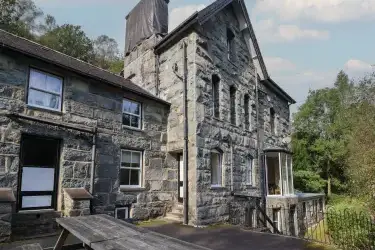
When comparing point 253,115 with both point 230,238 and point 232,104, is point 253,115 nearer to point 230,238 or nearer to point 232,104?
point 232,104

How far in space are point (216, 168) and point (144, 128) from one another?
348cm

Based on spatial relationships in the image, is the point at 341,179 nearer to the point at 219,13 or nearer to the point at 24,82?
the point at 219,13

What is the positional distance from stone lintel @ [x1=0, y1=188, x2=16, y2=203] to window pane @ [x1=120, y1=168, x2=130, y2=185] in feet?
11.9

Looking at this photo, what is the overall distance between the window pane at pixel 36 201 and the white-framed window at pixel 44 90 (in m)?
2.52

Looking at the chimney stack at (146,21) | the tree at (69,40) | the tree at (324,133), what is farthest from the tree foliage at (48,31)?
the tree at (324,133)

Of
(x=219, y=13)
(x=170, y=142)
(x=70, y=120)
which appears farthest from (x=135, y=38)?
(x=70, y=120)

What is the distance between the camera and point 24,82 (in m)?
7.52

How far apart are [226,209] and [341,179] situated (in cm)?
2507

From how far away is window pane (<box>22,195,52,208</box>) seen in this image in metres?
7.24

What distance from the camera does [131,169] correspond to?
1002 centimetres

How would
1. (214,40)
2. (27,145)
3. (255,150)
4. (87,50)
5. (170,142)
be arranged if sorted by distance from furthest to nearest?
1. (87,50)
2. (255,150)
3. (214,40)
4. (170,142)
5. (27,145)

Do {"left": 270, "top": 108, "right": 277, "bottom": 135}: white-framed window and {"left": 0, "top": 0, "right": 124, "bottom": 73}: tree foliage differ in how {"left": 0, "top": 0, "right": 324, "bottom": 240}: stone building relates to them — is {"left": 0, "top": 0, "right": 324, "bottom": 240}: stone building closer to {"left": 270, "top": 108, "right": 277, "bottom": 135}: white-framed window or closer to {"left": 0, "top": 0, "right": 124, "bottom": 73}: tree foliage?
{"left": 270, "top": 108, "right": 277, "bottom": 135}: white-framed window

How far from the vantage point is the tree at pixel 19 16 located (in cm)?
2261

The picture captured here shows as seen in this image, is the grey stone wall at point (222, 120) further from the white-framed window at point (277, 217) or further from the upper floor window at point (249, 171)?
the white-framed window at point (277, 217)
